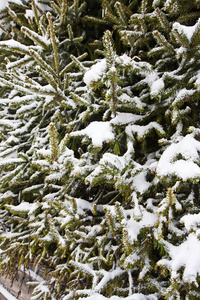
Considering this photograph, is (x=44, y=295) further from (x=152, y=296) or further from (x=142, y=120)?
(x=142, y=120)

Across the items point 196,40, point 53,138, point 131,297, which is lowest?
point 131,297

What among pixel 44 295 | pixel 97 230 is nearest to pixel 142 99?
pixel 97 230

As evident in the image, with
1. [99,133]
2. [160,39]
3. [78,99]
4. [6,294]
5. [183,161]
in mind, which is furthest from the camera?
[6,294]

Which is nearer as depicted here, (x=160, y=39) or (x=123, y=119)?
(x=160, y=39)

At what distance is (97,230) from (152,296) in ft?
2.16

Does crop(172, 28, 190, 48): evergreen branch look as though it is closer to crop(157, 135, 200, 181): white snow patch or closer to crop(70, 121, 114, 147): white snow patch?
crop(157, 135, 200, 181): white snow patch

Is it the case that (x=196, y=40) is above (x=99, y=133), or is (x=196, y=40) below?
above

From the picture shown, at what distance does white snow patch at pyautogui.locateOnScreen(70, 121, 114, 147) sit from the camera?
1.59 meters

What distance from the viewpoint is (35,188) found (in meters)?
2.57

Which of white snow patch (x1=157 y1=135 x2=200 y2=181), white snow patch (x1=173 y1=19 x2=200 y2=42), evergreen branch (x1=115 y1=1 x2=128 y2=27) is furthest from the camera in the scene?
evergreen branch (x1=115 y1=1 x2=128 y2=27)

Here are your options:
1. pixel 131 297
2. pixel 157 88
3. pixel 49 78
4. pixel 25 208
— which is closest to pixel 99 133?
pixel 157 88

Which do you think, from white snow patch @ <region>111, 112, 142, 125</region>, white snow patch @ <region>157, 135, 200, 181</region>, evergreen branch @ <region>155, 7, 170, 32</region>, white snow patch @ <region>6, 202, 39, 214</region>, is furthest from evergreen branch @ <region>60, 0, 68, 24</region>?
white snow patch @ <region>6, 202, 39, 214</region>

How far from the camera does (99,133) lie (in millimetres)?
1651

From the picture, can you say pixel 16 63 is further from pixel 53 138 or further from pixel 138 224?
pixel 138 224
